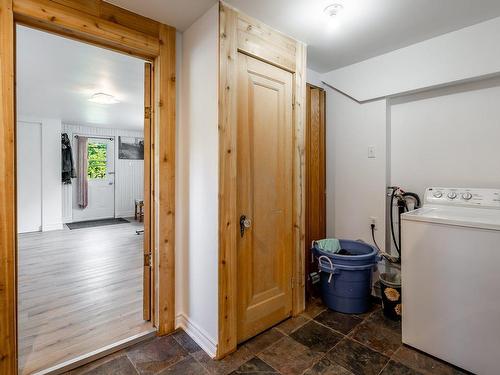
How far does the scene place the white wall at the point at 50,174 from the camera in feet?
18.1

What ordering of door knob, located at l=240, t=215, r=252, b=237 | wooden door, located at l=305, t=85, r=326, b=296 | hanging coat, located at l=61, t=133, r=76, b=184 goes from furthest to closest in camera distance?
hanging coat, located at l=61, t=133, r=76, b=184 → wooden door, located at l=305, t=85, r=326, b=296 → door knob, located at l=240, t=215, r=252, b=237

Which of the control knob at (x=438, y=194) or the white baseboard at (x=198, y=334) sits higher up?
the control knob at (x=438, y=194)

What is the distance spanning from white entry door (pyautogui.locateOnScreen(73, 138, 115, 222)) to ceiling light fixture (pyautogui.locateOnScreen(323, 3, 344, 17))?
6.65 metres

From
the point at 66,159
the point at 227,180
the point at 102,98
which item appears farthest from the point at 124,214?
the point at 227,180

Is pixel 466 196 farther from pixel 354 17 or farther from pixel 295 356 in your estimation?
pixel 295 356

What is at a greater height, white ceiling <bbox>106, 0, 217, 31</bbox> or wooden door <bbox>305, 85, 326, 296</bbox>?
white ceiling <bbox>106, 0, 217, 31</bbox>

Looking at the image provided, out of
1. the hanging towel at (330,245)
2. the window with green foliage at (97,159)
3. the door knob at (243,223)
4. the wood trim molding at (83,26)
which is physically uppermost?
the wood trim molding at (83,26)

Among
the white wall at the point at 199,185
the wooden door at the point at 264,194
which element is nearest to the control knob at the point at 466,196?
the wooden door at the point at 264,194

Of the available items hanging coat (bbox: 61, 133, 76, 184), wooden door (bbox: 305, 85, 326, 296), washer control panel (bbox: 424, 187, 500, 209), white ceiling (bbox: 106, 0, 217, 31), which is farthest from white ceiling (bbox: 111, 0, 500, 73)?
hanging coat (bbox: 61, 133, 76, 184)

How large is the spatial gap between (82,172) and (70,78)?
3.87 meters

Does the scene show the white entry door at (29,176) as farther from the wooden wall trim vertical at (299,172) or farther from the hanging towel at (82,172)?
the wooden wall trim vertical at (299,172)

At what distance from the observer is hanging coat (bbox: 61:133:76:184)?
5970mm

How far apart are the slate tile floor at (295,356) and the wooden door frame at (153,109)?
267 mm

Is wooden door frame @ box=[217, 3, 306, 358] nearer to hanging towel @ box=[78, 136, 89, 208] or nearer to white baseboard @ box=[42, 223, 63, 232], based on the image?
white baseboard @ box=[42, 223, 63, 232]
